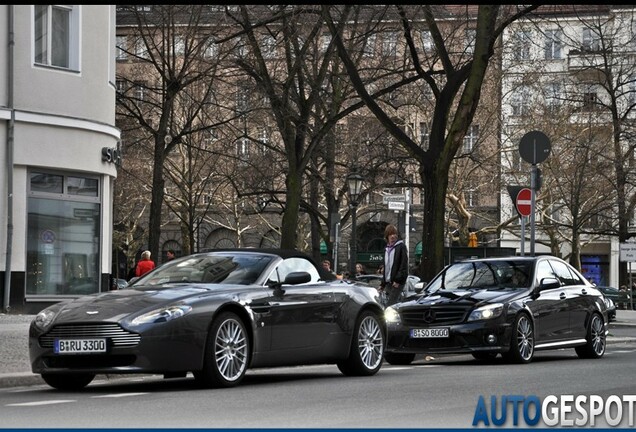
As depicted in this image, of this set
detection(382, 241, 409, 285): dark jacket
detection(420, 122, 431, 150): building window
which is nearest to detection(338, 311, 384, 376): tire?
detection(382, 241, 409, 285): dark jacket

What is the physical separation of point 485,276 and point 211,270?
21.7ft

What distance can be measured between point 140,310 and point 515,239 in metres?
78.6

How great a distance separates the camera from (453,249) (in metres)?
40.0

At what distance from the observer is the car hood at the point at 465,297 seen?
19609mm

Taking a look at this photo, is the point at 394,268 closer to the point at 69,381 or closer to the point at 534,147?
the point at 534,147

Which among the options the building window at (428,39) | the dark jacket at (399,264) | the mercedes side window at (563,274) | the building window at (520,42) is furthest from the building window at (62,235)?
the mercedes side window at (563,274)

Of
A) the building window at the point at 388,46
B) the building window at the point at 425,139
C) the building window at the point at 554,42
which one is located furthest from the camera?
the building window at the point at 425,139

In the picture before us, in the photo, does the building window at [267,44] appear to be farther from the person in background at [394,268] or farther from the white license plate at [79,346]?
the white license plate at [79,346]

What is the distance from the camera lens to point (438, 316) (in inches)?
771

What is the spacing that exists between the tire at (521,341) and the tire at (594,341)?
6.56 feet

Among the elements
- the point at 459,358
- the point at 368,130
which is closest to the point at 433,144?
the point at 459,358

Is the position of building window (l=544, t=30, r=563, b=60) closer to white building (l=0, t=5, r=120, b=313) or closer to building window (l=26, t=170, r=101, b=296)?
white building (l=0, t=5, r=120, b=313)

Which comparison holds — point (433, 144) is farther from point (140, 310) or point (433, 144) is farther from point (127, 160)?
point (127, 160)

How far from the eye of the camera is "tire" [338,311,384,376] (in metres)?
16.6
